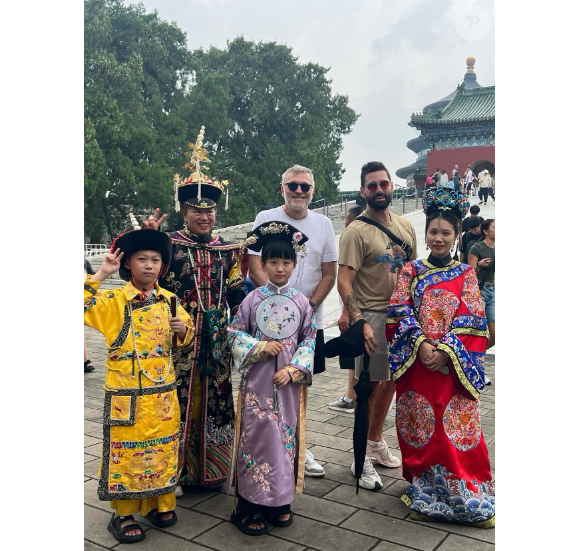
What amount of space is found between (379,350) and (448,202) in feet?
3.80

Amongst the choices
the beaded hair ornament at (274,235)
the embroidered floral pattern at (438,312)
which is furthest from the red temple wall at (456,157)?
the beaded hair ornament at (274,235)

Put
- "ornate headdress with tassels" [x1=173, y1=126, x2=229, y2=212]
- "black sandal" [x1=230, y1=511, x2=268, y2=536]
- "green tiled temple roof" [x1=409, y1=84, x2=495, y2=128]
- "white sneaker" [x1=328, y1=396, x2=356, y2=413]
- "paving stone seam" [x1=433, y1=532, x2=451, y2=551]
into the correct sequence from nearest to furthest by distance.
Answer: "paving stone seam" [x1=433, y1=532, x2=451, y2=551]
"black sandal" [x1=230, y1=511, x2=268, y2=536]
"ornate headdress with tassels" [x1=173, y1=126, x2=229, y2=212]
"white sneaker" [x1=328, y1=396, x2=356, y2=413]
"green tiled temple roof" [x1=409, y1=84, x2=495, y2=128]

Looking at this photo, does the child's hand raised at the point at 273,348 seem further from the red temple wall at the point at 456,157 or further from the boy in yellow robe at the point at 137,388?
the red temple wall at the point at 456,157

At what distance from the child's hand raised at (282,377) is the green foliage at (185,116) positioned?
15.3m

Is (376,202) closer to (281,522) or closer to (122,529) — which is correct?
(281,522)

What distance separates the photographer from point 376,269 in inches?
156

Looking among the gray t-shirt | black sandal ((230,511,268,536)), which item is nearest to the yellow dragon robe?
black sandal ((230,511,268,536))

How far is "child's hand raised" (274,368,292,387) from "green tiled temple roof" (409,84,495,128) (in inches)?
1267

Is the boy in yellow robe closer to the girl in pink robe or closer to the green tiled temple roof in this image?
the girl in pink robe

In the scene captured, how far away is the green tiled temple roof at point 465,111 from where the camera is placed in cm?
3334

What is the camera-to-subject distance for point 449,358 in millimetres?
3246

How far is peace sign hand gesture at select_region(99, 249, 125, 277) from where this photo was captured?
2953 mm
